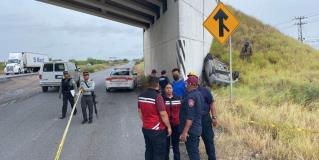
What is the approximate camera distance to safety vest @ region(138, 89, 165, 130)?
260 inches

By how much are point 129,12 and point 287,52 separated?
38.4 ft

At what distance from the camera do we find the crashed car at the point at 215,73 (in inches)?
856

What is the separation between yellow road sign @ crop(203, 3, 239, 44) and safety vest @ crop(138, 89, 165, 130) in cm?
726

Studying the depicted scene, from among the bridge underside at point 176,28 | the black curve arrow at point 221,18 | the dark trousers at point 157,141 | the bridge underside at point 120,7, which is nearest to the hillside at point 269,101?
the dark trousers at point 157,141

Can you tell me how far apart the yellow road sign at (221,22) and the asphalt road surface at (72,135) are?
391 cm

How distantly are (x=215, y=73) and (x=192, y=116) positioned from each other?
615 inches

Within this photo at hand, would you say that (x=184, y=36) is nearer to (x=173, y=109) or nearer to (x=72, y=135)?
(x=72, y=135)

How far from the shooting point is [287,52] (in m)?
29.3

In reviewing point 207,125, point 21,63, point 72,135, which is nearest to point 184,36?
point 72,135

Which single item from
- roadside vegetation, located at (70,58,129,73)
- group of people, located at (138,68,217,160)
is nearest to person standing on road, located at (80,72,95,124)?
group of people, located at (138,68,217,160)

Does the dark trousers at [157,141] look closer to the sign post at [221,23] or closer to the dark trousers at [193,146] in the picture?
the dark trousers at [193,146]

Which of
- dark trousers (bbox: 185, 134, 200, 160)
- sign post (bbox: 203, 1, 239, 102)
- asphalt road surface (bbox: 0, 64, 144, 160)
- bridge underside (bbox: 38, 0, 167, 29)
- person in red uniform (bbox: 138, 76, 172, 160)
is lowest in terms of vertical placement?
asphalt road surface (bbox: 0, 64, 144, 160)

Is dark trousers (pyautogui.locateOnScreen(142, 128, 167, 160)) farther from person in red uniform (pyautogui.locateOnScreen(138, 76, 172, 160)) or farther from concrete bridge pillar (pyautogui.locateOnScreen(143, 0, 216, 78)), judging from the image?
concrete bridge pillar (pyautogui.locateOnScreen(143, 0, 216, 78))

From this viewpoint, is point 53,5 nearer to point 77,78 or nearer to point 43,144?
point 77,78
